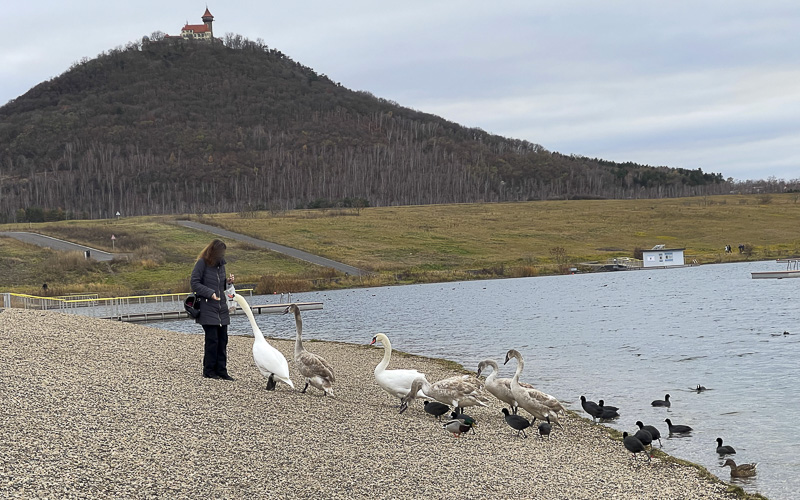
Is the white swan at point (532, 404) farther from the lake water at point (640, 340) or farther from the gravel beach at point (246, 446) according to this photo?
the lake water at point (640, 340)

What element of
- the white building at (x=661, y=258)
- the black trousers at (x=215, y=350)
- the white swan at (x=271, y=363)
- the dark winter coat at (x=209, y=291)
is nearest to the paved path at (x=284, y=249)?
the white building at (x=661, y=258)

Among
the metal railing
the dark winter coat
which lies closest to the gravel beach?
the dark winter coat

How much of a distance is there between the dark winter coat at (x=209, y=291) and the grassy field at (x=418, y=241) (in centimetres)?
5684

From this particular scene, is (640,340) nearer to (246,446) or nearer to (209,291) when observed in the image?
(209,291)

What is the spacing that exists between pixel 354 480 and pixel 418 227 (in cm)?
12135

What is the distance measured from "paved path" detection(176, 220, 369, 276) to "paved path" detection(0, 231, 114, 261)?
19.5m

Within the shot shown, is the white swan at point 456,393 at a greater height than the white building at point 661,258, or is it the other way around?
the white swan at point 456,393

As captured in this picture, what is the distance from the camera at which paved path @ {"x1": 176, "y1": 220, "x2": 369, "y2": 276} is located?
308ft

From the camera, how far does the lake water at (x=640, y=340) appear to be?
58.3 feet

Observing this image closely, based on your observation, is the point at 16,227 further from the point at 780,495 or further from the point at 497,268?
the point at 780,495

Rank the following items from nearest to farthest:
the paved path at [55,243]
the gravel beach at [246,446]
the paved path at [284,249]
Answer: the gravel beach at [246,446]
the paved path at [55,243]
the paved path at [284,249]

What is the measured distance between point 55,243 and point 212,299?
90.5m

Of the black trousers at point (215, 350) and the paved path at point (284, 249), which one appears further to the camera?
the paved path at point (284, 249)

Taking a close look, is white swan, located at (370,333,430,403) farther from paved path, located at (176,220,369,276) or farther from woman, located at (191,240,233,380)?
paved path, located at (176,220,369,276)
